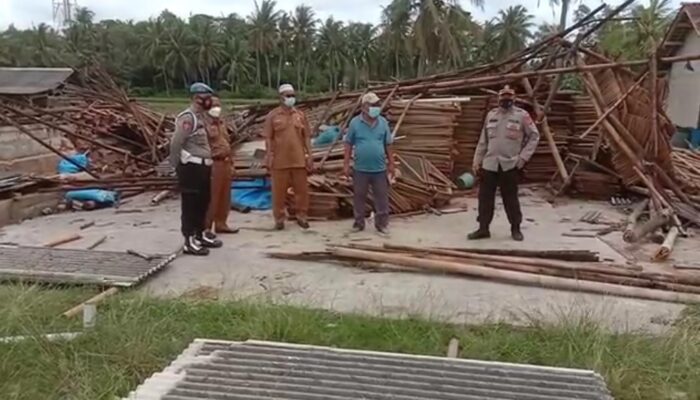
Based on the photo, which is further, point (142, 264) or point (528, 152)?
point (528, 152)

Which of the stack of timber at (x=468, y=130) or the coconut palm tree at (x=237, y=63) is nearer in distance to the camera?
the stack of timber at (x=468, y=130)

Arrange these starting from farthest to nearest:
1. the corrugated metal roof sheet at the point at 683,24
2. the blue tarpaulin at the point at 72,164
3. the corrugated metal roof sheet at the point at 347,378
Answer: the corrugated metal roof sheet at the point at 683,24 → the blue tarpaulin at the point at 72,164 → the corrugated metal roof sheet at the point at 347,378

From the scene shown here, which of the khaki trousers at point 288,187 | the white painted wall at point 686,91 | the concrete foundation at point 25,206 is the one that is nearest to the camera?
the khaki trousers at point 288,187

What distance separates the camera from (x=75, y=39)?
57.9m

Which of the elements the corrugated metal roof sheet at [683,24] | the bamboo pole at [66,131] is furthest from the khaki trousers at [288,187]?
the corrugated metal roof sheet at [683,24]

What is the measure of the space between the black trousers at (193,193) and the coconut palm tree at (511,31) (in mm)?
38254

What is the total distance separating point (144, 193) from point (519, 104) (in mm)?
5865

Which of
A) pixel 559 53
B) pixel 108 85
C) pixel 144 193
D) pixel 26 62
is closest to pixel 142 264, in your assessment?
pixel 144 193

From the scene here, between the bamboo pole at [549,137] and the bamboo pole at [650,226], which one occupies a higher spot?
the bamboo pole at [549,137]

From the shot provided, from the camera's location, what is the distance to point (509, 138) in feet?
24.8

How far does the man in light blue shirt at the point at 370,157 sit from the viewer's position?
8.07 metres

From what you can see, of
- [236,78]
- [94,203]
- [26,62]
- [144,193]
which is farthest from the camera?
[236,78]

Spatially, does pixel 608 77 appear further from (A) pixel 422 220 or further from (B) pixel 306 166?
(B) pixel 306 166

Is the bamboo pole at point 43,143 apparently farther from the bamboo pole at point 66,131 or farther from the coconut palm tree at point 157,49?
the coconut palm tree at point 157,49
